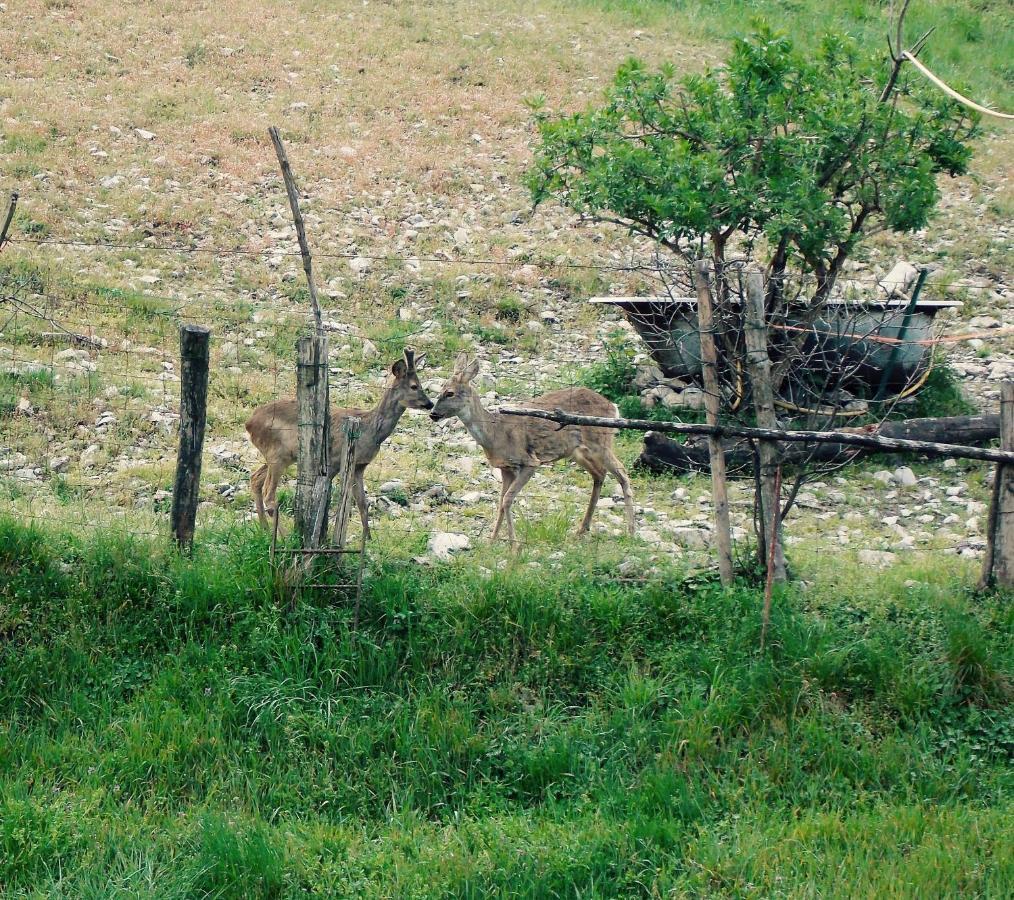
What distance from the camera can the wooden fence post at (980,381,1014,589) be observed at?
7.68m

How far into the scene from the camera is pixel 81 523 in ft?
27.1

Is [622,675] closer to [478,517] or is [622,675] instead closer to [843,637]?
[843,637]

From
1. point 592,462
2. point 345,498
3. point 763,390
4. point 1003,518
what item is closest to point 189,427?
point 345,498

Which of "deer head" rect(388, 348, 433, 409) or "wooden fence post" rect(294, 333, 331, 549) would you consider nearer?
"wooden fence post" rect(294, 333, 331, 549)

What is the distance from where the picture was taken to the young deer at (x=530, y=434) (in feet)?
35.9

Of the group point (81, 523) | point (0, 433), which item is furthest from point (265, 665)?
point (0, 433)

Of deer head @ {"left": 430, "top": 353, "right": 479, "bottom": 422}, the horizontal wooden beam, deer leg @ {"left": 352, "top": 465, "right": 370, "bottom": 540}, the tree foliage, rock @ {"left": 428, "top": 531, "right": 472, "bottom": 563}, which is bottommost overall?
rock @ {"left": 428, "top": 531, "right": 472, "bottom": 563}

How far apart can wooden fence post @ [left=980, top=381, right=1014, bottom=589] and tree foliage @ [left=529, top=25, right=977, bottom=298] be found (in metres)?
1.65

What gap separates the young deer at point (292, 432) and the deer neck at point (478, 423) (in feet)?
2.31

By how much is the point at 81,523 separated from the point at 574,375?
23.3ft

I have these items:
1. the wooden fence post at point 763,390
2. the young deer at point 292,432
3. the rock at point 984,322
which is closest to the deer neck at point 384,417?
the young deer at point 292,432

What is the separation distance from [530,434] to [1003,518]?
180 inches

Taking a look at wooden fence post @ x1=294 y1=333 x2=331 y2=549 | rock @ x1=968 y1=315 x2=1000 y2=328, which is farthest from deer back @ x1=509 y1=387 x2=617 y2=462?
rock @ x1=968 y1=315 x2=1000 y2=328

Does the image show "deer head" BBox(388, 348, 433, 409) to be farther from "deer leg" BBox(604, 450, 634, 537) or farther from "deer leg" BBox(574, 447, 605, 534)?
"deer leg" BBox(604, 450, 634, 537)
